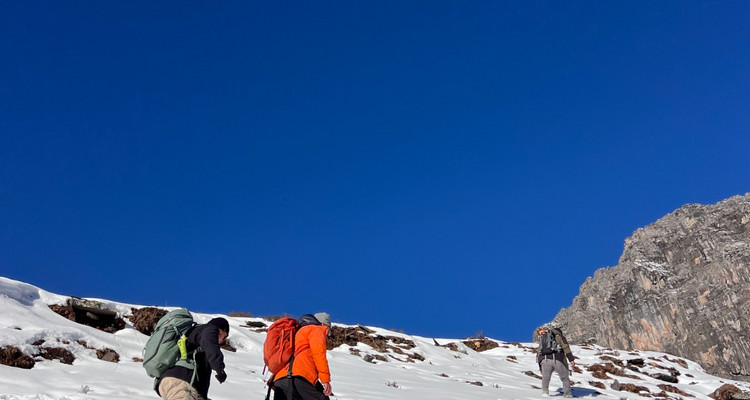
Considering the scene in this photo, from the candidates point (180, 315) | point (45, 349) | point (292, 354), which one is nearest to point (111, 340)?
point (45, 349)

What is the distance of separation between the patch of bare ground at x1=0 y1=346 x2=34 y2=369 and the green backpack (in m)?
5.99

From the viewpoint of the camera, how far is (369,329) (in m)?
28.0

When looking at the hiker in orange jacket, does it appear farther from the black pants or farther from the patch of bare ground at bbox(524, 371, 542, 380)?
the patch of bare ground at bbox(524, 371, 542, 380)

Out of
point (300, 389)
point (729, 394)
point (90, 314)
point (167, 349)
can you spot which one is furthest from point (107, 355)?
point (729, 394)

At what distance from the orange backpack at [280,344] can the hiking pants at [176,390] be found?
90 cm

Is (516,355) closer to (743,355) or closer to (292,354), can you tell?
(292,354)

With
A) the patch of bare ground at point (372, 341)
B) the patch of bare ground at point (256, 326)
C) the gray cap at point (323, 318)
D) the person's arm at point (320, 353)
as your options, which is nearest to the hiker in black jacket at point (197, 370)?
the person's arm at point (320, 353)

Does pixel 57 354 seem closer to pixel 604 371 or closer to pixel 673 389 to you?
pixel 673 389

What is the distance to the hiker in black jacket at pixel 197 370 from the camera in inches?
230

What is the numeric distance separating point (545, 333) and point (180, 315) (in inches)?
485

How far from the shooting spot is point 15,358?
10.3m

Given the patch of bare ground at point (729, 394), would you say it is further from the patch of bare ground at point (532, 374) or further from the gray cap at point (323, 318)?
the gray cap at point (323, 318)

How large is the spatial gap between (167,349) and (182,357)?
0.64 feet

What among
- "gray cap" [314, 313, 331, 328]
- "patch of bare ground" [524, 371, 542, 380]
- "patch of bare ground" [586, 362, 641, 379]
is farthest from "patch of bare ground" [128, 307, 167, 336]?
"patch of bare ground" [586, 362, 641, 379]
